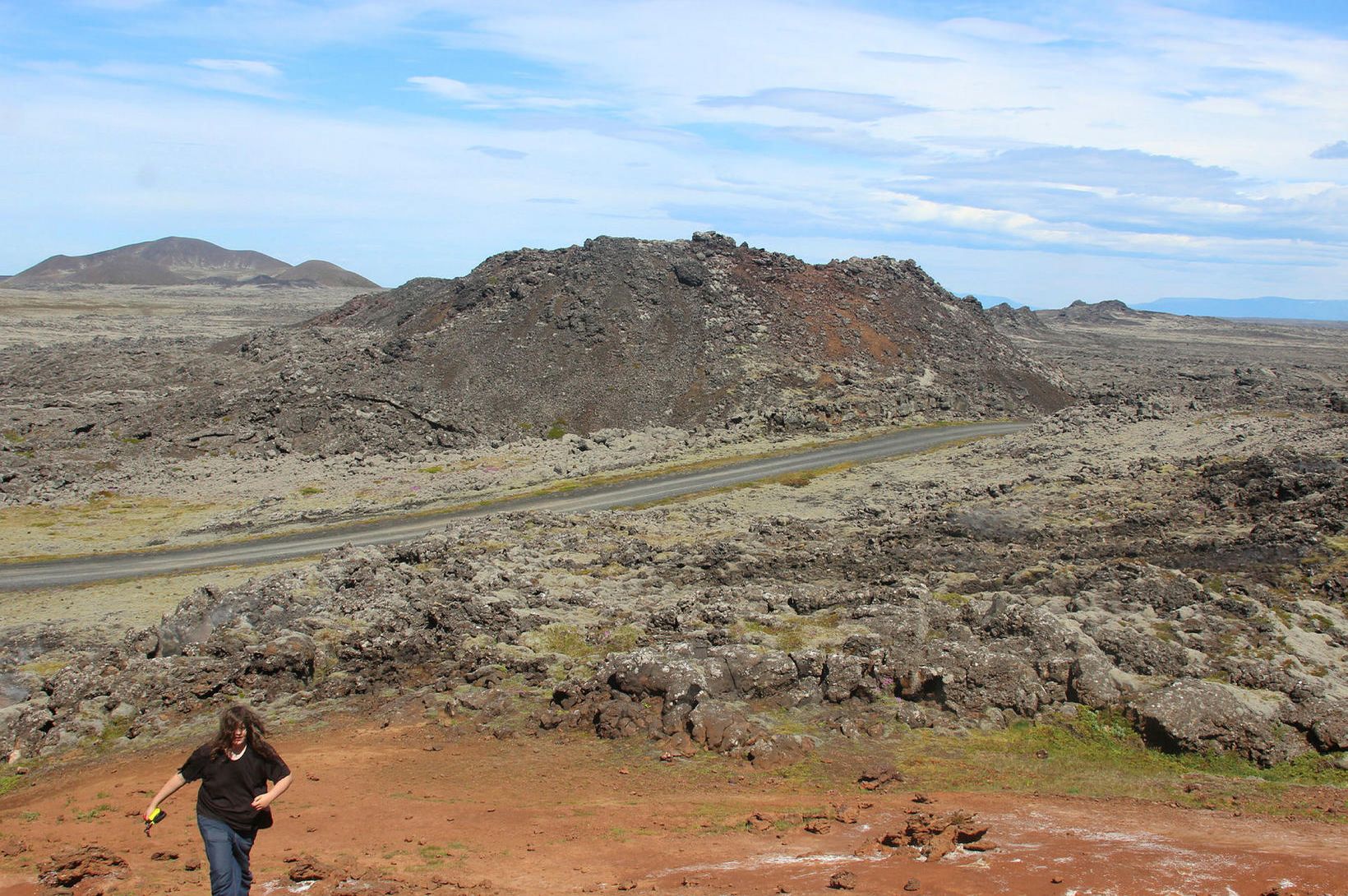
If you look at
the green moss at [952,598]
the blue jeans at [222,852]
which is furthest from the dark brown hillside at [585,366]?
the blue jeans at [222,852]

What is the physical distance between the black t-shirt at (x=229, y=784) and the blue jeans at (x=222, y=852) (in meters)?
0.08

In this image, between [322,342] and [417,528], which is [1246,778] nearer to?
[417,528]

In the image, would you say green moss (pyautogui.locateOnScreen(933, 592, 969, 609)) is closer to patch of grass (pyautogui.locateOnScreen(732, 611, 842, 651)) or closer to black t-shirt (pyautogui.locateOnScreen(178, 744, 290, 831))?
patch of grass (pyautogui.locateOnScreen(732, 611, 842, 651))

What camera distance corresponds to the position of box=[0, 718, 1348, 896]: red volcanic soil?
12008 mm

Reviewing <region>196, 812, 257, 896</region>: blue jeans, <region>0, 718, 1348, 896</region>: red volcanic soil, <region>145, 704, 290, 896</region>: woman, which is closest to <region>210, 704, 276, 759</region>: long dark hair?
<region>145, 704, 290, 896</region>: woman

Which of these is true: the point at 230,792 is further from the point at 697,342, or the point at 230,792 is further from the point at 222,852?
the point at 697,342

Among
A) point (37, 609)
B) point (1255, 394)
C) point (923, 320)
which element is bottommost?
point (37, 609)

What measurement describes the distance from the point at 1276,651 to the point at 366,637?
21.0 metres

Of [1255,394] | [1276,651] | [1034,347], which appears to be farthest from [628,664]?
[1034,347]

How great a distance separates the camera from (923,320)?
73.2 metres

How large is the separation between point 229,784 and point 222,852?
671 mm

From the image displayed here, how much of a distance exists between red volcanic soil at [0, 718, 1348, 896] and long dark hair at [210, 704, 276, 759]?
2829mm

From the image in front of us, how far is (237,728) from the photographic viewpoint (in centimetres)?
1000

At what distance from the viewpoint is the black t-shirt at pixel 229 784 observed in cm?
991
